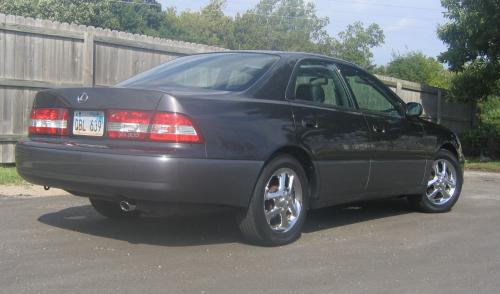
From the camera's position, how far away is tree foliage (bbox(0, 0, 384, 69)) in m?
47.6

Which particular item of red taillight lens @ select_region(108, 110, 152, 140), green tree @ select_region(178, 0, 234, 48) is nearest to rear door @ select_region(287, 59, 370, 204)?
red taillight lens @ select_region(108, 110, 152, 140)

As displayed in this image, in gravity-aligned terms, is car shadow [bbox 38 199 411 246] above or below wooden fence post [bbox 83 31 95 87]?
below

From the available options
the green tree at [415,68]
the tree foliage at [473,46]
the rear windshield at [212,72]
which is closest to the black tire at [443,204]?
the rear windshield at [212,72]

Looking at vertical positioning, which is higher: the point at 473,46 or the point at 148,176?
the point at 473,46

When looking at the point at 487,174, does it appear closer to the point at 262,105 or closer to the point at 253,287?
the point at 262,105

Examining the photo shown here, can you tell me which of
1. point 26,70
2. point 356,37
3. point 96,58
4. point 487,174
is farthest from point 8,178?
point 356,37

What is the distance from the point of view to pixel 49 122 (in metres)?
→ 5.17

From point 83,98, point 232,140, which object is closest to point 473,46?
point 232,140

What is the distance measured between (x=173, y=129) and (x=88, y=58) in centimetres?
577

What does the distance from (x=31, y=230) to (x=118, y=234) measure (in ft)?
2.51

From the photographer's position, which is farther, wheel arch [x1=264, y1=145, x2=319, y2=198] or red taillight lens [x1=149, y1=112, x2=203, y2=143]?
wheel arch [x1=264, y1=145, x2=319, y2=198]

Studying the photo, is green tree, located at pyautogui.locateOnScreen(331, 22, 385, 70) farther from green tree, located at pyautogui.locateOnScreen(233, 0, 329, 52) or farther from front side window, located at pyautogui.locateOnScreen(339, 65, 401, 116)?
front side window, located at pyautogui.locateOnScreen(339, 65, 401, 116)

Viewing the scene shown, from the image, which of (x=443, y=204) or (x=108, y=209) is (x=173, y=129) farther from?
(x=443, y=204)

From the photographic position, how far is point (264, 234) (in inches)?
198
